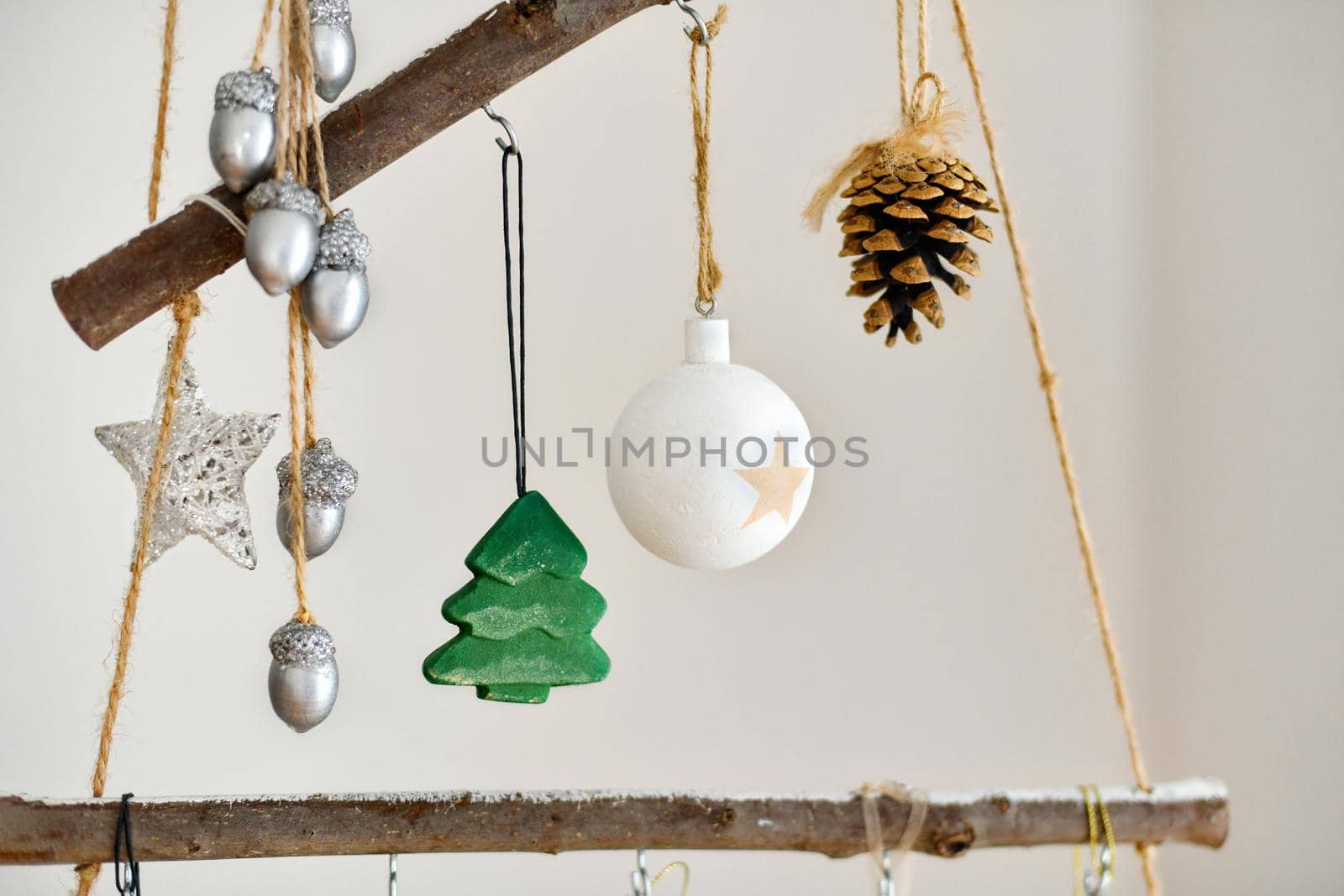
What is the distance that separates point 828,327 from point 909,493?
0.18 meters

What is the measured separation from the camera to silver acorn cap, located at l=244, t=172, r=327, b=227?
585 millimetres

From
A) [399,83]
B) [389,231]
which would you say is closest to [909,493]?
[389,231]

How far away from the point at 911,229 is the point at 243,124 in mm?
379

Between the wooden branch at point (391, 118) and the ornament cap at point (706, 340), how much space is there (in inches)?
6.8

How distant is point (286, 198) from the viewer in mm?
585

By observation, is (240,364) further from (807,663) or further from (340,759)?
(807,663)

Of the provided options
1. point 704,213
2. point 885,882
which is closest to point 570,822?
point 885,882

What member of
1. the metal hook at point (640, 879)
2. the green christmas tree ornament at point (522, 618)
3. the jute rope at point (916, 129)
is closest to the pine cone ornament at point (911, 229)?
the jute rope at point (916, 129)

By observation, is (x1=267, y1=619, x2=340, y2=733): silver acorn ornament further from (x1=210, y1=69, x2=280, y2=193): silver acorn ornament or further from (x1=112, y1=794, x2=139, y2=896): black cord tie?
(x1=210, y1=69, x2=280, y2=193): silver acorn ornament

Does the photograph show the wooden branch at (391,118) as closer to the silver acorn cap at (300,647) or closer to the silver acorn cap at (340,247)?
the silver acorn cap at (340,247)

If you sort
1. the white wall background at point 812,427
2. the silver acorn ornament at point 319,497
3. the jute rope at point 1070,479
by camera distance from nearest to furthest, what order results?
the jute rope at point 1070,479 < the silver acorn ornament at point 319,497 < the white wall background at point 812,427

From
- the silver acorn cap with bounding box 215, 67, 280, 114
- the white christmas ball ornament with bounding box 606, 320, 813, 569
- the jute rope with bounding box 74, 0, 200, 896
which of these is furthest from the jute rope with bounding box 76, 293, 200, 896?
the white christmas ball ornament with bounding box 606, 320, 813, 569

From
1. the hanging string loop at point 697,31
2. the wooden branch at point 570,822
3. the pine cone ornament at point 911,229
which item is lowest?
the wooden branch at point 570,822

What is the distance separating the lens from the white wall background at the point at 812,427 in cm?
102
